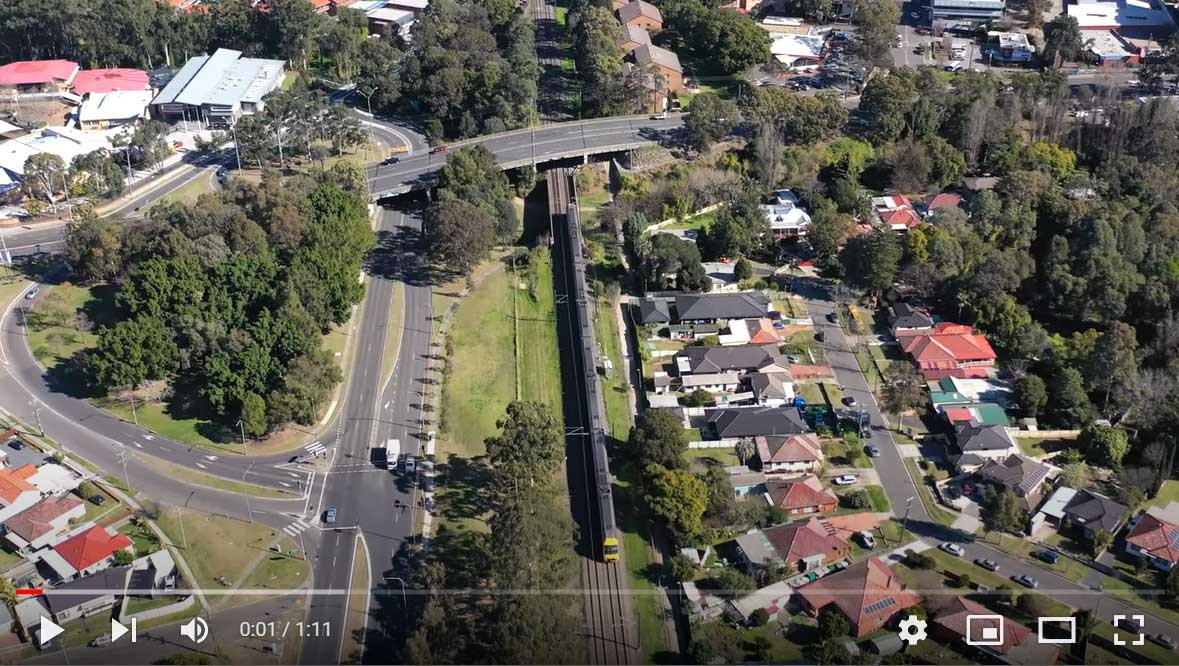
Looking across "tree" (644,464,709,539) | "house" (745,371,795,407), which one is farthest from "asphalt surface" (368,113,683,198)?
"tree" (644,464,709,539)

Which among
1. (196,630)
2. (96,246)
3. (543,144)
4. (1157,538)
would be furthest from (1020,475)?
(96,246)

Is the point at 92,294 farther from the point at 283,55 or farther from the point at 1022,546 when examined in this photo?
the point at 1022,546

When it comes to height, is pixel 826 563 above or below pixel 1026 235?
below

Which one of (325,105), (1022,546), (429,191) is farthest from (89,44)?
(1022,546)

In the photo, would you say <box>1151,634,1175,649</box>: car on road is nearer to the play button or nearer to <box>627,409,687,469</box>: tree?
<box>627,409,687,469</box>: tree

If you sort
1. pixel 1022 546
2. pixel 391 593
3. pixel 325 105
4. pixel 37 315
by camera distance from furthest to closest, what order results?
pixel 325 105, pixel 37 315, pixel 1022 546, pixel 391 593
